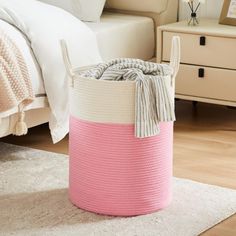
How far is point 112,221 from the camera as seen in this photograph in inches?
94.1

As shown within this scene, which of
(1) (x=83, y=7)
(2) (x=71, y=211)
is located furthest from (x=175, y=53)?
(1) (x=83, y=7)

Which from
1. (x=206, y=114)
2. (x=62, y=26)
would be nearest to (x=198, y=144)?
(x=206, y=114)

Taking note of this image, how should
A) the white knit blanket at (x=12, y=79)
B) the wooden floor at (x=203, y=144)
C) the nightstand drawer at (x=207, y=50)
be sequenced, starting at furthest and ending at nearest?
the nightstand drawer at (x=207, y=50) < the wooden floor at (x=203, y=144) < the white knit blanket at (x=12, y=79)

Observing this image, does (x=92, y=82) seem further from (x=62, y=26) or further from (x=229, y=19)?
(x=229, y=19)

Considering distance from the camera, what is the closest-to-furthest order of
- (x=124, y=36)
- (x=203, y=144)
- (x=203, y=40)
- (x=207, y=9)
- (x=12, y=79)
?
(x=12, y=79), (x=203, y=144), (x=203, y=40), (x=124, y=36), (x=207, y=9)

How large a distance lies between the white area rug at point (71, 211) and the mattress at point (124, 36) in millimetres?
883

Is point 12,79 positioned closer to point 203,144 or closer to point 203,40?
point 203,144

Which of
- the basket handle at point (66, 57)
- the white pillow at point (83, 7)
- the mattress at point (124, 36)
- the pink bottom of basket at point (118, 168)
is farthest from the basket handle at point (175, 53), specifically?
the white pillow at point (83, 7)

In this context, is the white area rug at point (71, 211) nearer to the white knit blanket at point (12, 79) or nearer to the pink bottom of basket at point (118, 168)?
the pink bottom of basket at point (118, 168)

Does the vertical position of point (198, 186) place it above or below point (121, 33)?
below

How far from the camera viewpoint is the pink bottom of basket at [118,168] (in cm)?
239

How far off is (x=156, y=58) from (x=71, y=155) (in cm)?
143

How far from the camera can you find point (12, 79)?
9.15 ft

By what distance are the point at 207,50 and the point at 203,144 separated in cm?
53
